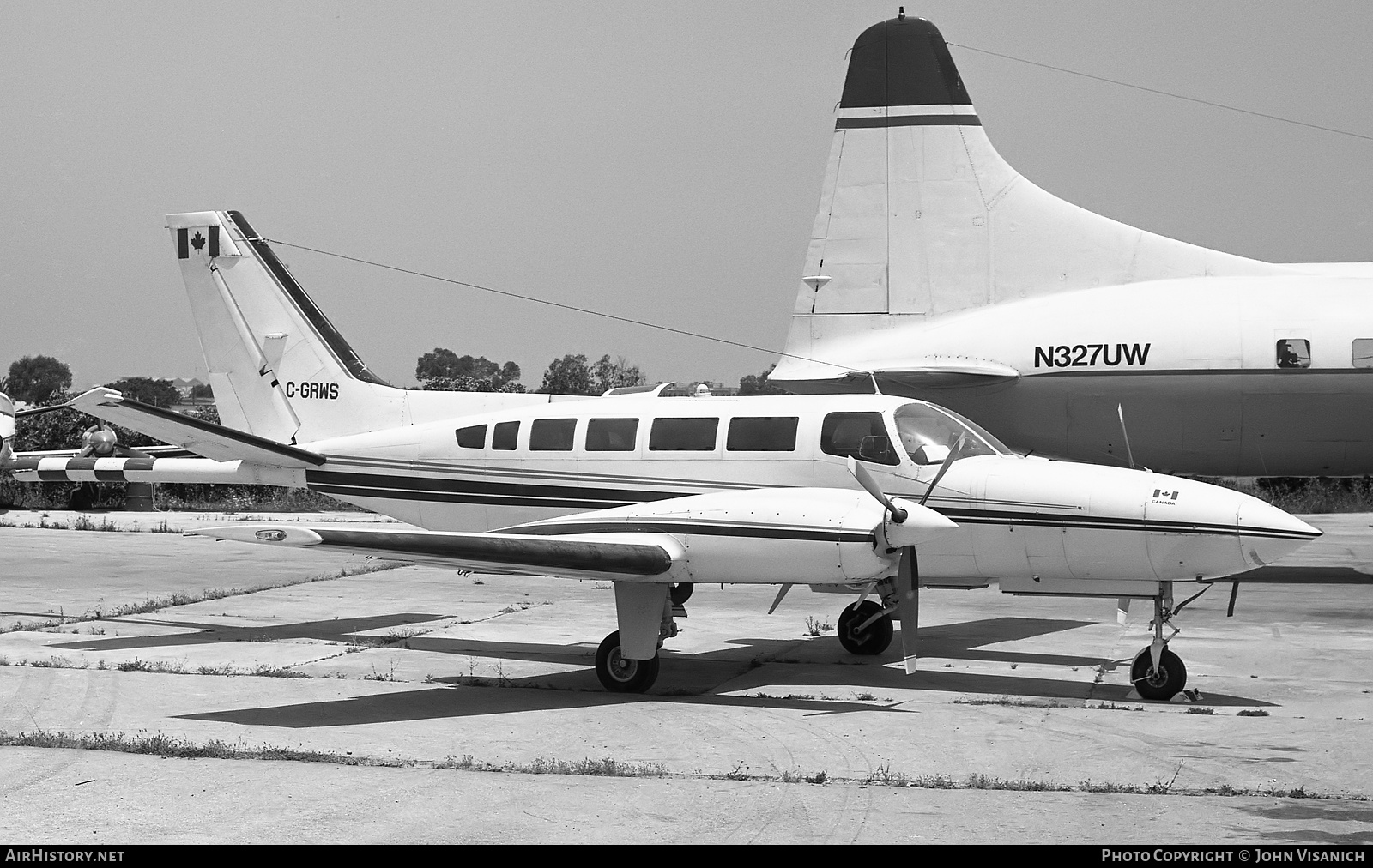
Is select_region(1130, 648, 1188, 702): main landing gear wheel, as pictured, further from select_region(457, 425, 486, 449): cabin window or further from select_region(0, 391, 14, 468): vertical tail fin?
select_region(0, 391, 14, 468): vertical tail fin

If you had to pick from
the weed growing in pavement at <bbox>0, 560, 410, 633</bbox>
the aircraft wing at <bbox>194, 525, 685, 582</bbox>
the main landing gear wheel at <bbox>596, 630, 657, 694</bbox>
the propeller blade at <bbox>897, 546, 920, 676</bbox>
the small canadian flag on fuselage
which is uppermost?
the small canadian flag on fuselage

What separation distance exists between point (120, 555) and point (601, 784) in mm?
17486

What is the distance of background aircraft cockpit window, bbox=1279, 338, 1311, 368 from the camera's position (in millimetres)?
19469

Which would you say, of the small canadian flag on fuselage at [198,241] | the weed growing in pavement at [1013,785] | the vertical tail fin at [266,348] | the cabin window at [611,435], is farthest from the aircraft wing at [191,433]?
the weed growing in pavement at [1013,785]

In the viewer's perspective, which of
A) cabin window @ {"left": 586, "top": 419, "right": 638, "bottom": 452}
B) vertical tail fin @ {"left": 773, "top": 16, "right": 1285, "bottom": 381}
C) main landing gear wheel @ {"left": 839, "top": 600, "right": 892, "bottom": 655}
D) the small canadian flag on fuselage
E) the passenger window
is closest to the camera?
cabin window @ {"left": 586, "top": 419, "right": 638, "bottom": 452}

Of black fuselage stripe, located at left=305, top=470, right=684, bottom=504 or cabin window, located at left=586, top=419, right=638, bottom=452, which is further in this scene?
cabin window, located at left=586, top=419, right=638, bottom=452

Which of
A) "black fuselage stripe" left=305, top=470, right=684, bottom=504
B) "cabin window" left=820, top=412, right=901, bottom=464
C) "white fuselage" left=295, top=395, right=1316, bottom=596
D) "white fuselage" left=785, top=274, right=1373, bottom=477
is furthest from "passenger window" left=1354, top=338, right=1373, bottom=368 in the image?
"black fuselage stripe" left=305, top=470, right=684, bottom=504

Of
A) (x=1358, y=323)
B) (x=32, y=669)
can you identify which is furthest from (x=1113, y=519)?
(x=1358, y=323)

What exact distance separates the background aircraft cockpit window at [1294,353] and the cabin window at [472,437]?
12875 mm

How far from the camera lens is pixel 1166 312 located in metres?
20.3

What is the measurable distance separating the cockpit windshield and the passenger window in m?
10.2

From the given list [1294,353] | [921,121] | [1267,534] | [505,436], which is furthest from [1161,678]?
[921,121]

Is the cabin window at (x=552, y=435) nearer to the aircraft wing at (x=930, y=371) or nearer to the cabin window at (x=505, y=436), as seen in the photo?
the cabin window at (x=505, y=436)

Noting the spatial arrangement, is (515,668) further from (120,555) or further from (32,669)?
(120,555)
